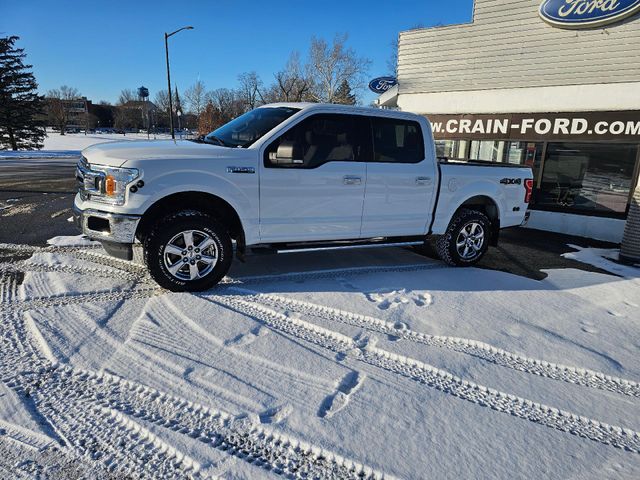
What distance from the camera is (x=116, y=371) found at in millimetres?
2941

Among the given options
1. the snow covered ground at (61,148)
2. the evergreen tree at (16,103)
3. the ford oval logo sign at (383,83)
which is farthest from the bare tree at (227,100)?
the ford oval logo sign at (383,83)

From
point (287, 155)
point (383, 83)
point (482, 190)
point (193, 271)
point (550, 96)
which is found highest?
point (383, 83)

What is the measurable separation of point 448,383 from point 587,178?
25.9ft

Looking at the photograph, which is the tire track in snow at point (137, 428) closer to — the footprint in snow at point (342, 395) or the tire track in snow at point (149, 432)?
the tire track in snow at point (149, 432)

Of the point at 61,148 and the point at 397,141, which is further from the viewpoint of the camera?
the point at 61,148

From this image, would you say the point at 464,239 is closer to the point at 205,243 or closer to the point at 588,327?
the point at 588,327

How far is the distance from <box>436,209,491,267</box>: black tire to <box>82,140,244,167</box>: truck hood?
308 cm

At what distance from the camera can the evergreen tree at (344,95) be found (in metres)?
44.2

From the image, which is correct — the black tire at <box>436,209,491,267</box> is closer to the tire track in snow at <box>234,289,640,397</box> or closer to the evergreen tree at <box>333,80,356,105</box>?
the tire track in snow at <box>234,289,640,397</box>

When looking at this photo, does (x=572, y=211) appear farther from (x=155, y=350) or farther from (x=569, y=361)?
(x=155, y=350)

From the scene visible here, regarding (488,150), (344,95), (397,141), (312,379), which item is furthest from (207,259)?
(344,95)

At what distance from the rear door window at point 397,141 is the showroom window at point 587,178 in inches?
208

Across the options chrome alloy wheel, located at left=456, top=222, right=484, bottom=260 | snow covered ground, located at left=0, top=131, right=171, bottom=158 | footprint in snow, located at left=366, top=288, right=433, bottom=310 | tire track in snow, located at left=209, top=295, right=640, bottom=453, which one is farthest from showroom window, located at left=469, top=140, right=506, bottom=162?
tire track in snow, located at left=209, top=295, right=640, bottom=453

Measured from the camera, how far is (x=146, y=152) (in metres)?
4.18
